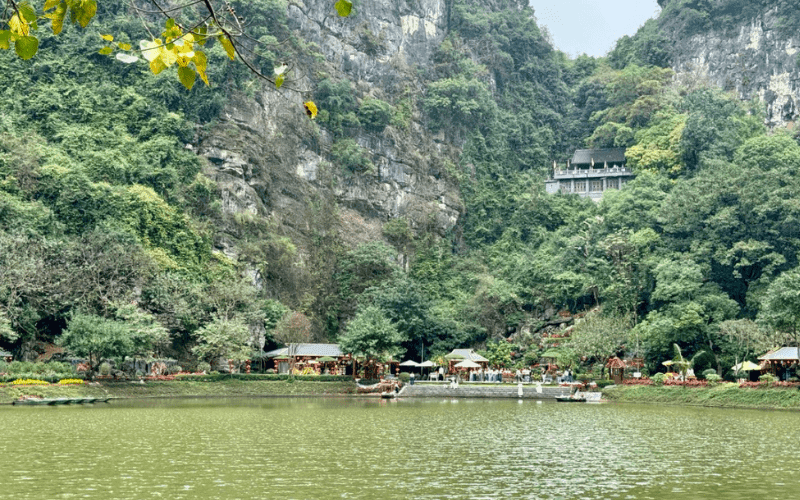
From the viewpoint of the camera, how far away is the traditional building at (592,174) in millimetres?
78750

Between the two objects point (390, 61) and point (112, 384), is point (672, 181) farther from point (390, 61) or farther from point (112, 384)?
point (112, 384)

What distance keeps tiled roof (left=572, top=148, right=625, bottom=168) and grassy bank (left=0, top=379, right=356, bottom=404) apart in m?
40.7

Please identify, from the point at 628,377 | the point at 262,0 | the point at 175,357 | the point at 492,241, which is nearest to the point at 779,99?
the point at 492,241

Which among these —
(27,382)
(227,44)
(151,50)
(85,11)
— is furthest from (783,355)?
(85,11)

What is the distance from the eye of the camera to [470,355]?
5669cm

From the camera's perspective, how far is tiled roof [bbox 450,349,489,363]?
5575 centimetres

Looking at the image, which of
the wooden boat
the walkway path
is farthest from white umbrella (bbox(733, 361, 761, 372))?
the wooden boat

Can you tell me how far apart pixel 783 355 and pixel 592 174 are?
1559 inches

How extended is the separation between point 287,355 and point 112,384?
15281 millimetres

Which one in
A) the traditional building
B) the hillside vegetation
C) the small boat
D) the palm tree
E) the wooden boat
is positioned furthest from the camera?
the traditional building

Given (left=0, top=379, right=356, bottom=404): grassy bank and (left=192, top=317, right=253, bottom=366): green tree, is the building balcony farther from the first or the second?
(left=192, top=317, right=253, bottom=366): green tree

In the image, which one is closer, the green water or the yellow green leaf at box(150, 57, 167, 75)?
the yellow green leaf at box(150, 57, 167, 75)

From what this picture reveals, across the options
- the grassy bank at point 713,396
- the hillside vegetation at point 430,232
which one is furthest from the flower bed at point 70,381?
the grassy bank at point 713,396

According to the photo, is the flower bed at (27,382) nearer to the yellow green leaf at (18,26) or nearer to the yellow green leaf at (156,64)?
the yellow green leaf at (18,26)
